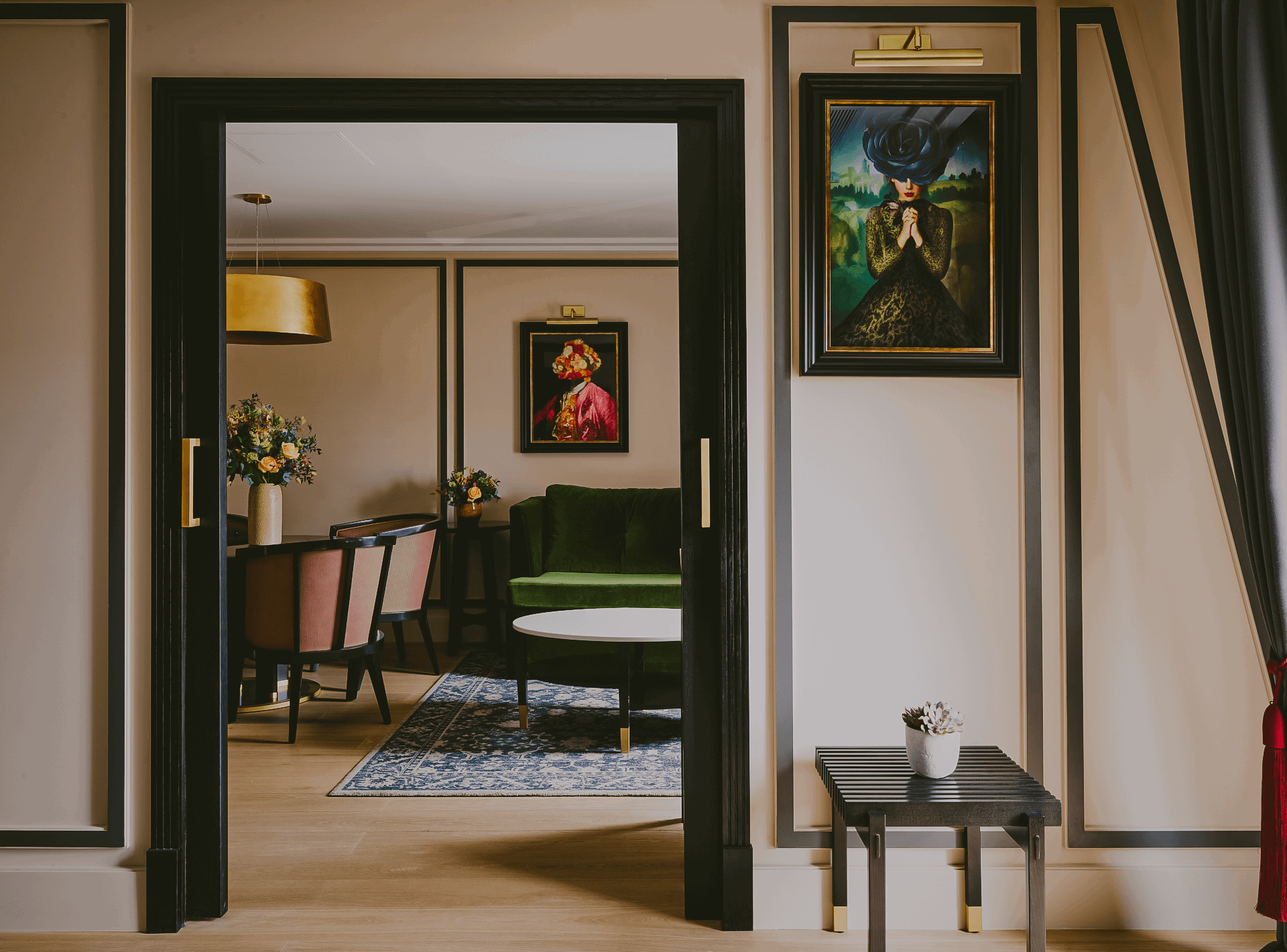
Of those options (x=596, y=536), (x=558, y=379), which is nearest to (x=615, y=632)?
(x=596, y=536)

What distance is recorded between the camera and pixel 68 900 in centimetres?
221


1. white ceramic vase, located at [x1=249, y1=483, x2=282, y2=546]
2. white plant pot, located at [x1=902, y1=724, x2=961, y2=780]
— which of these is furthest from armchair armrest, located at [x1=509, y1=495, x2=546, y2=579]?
white plant pot, located at [x1=902, y1=724, x2=961, y2=780]

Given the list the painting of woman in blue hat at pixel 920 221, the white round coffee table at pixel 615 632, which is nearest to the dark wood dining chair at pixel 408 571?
the white round coffee table at pixel 615 632

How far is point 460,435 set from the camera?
20.1 feet

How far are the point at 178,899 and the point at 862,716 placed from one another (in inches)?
70.0

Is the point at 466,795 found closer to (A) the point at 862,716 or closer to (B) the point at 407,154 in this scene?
(A) the point at 862,716

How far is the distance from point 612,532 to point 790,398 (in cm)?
356

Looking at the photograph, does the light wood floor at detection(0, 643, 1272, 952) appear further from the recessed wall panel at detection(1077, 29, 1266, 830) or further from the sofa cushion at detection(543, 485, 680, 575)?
the sofa cushion at detection(543, 485, 680, 575)

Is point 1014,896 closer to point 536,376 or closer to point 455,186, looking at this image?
point 455,186

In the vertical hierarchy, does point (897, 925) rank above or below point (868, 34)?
below

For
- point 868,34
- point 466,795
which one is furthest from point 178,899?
point 868,34

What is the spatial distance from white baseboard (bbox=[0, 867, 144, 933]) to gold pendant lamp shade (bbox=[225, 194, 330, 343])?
2295 millimetres

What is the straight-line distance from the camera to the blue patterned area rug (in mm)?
3264

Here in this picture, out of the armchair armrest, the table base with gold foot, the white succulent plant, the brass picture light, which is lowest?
the table base with gold foot
